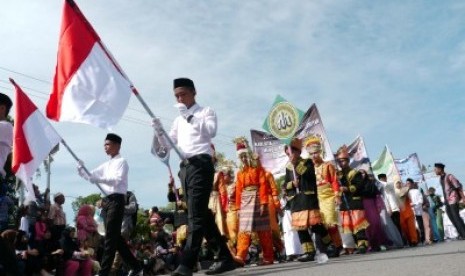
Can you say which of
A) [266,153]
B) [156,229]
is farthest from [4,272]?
[266,153]

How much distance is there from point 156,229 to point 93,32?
22.7 ft

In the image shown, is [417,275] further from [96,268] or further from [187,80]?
[96,268]

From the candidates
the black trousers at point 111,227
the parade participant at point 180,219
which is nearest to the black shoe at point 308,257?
the black trousers at point 111,227

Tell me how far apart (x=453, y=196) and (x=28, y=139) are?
10555 millimetres

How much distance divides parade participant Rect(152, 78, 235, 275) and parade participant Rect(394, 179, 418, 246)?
8.39 meters

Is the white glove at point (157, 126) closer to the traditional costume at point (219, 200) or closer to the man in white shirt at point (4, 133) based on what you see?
the man in white shirt at point (4, 133)

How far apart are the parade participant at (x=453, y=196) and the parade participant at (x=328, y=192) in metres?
4.29

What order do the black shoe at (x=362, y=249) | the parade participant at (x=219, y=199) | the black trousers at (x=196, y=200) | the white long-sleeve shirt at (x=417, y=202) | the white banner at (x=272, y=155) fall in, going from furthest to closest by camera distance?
the white banner at (x=272, y=155)
the white long-sleeve shirt at (x=417, y=202)
the parade participant at (x=219, y=199)
the black shoe at (x=362, y=249)
the black trousers at (x=196, y=200)

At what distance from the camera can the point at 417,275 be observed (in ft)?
13.6

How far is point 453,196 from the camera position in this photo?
44.1ft

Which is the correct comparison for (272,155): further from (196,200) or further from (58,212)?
(196,200)

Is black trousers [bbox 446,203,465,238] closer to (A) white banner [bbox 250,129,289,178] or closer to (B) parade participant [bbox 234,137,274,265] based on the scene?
(A) white banner [bbox 250,129,289,178]

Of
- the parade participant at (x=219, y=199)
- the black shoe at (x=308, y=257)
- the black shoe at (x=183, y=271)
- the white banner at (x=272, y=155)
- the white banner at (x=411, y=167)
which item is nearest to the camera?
the black shoe at (x=183, y=271)

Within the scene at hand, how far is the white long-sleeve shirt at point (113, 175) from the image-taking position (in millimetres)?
6789
